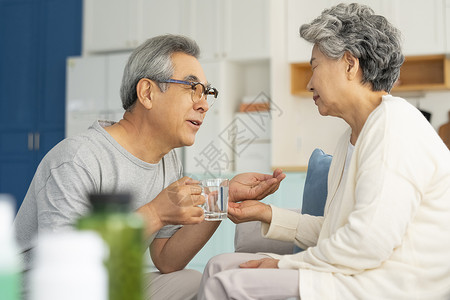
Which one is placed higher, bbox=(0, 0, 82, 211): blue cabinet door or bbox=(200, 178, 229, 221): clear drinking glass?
bbox=(0, 0, 82, 211): blue cabinet door

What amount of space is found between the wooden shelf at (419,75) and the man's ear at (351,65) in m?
3.14

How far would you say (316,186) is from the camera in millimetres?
2021

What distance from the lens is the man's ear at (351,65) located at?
151 cm

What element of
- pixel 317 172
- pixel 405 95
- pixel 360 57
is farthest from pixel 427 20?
pixel 360 57

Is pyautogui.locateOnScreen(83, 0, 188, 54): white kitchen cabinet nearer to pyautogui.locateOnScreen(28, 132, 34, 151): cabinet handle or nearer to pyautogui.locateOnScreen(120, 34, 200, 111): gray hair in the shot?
pyautogui.locateOnScreen(28, 132, 34, 151): cabinet handle

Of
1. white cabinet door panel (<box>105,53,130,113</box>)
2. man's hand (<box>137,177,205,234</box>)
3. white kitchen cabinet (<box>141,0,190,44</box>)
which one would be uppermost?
white kitchen cabinet (<box>141,0,190,44</box>)

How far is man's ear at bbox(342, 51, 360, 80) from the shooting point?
151 centimetres

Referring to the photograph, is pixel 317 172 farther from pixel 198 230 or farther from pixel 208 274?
pixel 208 274

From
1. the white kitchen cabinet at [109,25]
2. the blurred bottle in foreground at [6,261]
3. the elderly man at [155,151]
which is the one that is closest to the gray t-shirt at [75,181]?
the elderly man at [155,151]

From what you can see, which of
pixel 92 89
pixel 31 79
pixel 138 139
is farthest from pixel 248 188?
pixel 31 79

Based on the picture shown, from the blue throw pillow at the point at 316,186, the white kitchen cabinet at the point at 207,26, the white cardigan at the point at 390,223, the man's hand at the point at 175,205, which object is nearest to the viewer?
the white cardigan at the point at 390,223

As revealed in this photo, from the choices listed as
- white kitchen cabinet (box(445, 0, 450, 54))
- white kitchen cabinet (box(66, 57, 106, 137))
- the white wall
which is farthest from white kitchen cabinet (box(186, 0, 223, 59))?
white kitchen cabinet (box(445, 0, 450, 54))

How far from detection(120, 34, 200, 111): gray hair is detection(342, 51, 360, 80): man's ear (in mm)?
561

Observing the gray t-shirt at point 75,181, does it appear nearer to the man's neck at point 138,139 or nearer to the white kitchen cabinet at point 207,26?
the man's neck at point 138,139
